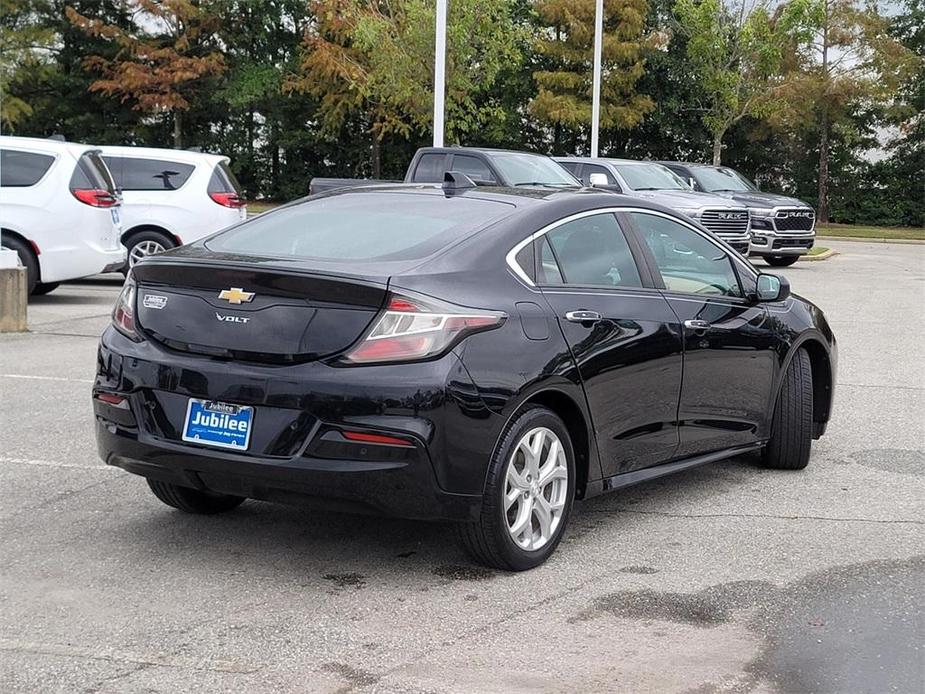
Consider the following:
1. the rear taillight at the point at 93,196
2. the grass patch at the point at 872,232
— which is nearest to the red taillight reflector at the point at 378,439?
the rear taillight at the point at 93,196

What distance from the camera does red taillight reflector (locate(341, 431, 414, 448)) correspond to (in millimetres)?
4684

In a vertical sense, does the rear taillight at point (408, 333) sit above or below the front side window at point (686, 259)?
below

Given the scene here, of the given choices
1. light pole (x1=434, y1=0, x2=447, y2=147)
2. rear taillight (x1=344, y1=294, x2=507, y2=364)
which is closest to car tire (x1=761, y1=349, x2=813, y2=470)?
rear taillight (x1=344, y1=294, x2=507, y2=364)

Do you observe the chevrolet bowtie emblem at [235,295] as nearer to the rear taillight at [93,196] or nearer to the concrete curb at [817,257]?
the rear taillight at [93,196]

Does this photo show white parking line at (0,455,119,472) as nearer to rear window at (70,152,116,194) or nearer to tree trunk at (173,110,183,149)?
rear window at (70,152,116,194)

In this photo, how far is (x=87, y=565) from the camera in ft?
16.9

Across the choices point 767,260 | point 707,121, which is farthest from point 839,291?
point 707,121


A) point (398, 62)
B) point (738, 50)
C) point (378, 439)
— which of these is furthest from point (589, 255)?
point (738, 50)

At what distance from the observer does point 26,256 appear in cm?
1409

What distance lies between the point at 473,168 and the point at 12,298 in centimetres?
770

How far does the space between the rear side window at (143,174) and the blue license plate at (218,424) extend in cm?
1240

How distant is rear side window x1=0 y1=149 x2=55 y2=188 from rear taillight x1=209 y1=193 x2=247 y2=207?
9.66 feet

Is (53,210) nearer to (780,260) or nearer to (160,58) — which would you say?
(780,260)

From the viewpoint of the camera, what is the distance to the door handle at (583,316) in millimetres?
5363
